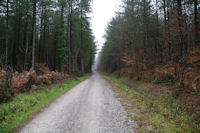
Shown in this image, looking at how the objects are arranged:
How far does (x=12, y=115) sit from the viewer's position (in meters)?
4.41

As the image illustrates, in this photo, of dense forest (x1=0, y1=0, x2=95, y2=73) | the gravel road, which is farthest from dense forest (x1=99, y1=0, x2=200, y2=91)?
dense forest (x1=0, y1=0, x2=95, y2=73)

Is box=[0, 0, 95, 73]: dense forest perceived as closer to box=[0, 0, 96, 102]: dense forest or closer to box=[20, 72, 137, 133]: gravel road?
box=[0, 0, 96, 102]: dense forest

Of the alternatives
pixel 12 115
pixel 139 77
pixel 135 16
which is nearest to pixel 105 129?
pixel 12 115

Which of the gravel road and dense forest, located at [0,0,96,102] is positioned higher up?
dense forest, located at [0,0,96,102]

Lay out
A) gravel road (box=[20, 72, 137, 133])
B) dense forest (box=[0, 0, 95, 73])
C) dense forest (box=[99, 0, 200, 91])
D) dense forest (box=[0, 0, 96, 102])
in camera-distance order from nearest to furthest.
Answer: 1. gravel road (box=[20, 72, 137, 133])
2. dense forest (box=[99, 0, 200, 91])
3. dense forest (box=[0, 0, 96, 102])
4. dense forest (box=[0, 0, 95, 73])

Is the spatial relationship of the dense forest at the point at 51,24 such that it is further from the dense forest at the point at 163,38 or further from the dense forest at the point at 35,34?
the dense forest at the point at 163,38

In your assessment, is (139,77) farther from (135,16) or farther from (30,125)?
(30,125)

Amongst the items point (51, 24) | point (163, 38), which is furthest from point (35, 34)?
point (163, 38)

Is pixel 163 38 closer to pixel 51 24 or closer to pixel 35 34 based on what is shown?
pixel 35 34

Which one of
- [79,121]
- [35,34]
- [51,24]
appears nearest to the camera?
[79,121]

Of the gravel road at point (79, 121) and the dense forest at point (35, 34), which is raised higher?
the dense forest at point (35, 34)

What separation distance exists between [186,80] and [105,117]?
224 inches

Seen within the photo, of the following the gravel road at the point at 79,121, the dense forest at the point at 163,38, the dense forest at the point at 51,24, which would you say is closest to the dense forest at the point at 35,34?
the dense forest at the point at 51,24

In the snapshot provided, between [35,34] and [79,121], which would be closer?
[79,121]
